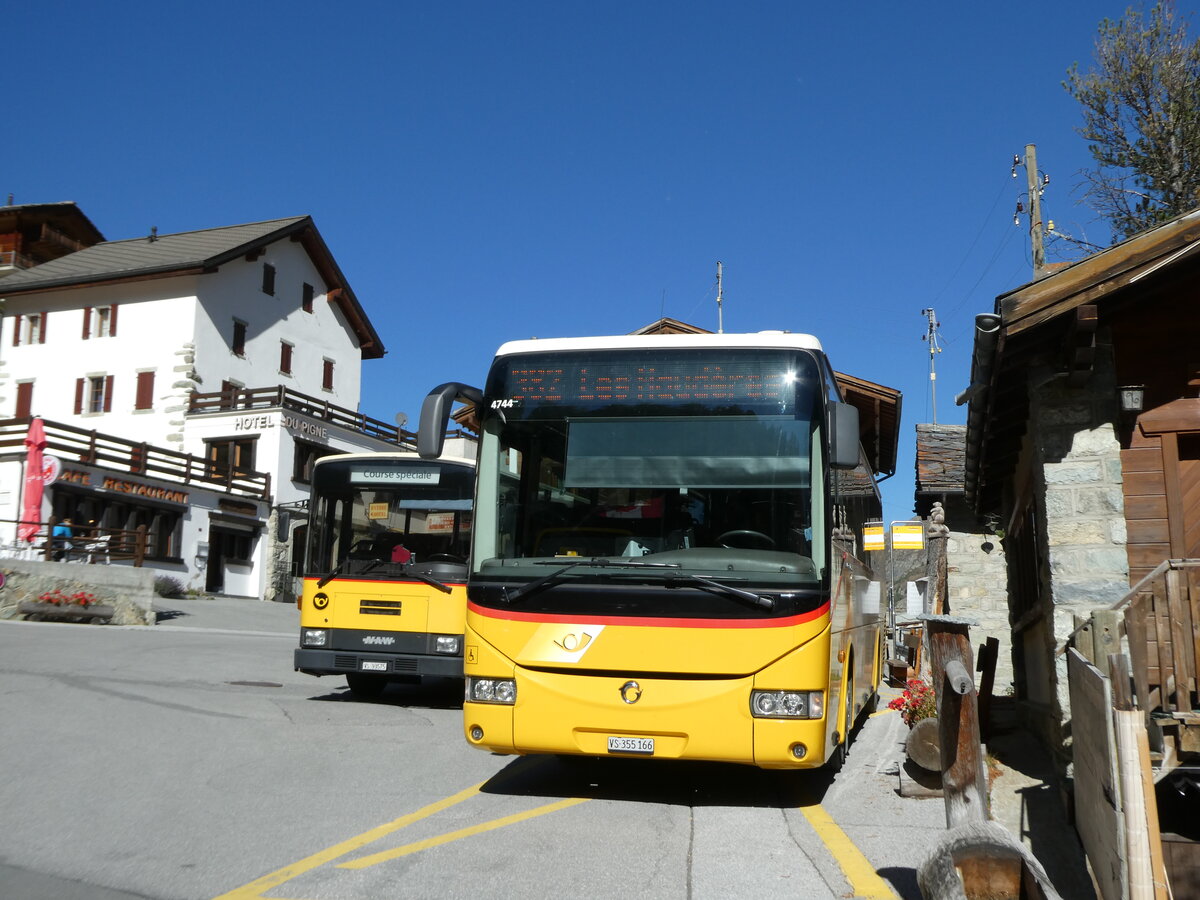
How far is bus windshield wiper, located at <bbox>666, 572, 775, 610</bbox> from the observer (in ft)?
21.9

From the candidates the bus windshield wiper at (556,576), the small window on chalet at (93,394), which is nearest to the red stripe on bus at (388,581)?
the bus windshield wiper at (556,576)

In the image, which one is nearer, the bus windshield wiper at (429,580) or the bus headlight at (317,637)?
the bus windshield wiper at (429,580)

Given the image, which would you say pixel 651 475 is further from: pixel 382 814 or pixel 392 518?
pixel 392 518

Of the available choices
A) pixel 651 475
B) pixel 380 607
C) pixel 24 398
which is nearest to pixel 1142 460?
pixel 651 475

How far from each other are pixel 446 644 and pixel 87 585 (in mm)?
14075

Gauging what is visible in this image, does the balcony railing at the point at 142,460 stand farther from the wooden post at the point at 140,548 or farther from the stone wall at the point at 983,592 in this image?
the stone wall at the point at 983,592

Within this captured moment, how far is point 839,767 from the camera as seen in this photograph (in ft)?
28.0

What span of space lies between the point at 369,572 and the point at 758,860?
737cm

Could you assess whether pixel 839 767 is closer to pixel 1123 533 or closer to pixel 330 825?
pixel 1123 533

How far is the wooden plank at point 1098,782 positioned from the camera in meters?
4.17

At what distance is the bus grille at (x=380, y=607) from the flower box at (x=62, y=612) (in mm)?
12767

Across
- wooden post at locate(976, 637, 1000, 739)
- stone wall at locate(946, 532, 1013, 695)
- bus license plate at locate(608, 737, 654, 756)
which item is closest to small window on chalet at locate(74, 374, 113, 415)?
stone wall at locate(946, 532, 1013, 695)

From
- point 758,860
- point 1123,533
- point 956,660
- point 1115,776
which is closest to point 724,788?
point 758,860

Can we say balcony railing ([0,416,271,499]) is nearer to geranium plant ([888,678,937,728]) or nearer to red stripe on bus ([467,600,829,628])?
geranium plant ([888,678,937,728])
